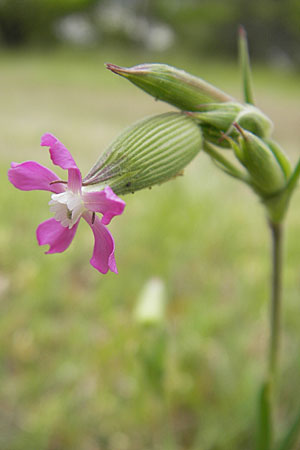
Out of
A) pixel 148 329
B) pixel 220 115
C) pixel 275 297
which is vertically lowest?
pixel 148 329

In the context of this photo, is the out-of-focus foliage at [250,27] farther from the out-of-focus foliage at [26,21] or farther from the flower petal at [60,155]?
the flower petal at [60,155]

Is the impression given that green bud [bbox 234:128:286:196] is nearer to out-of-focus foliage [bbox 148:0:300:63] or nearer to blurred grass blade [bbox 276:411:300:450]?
blurred grass blade [bbox 276:411:300:450]

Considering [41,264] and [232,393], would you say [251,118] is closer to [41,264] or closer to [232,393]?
[232,393]

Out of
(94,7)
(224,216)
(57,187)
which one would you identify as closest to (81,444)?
(57,187)

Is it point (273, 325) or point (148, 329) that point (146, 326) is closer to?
point (148, 329)

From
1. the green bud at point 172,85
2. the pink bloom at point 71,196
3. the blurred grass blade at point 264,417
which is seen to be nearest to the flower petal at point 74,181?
the pink bloom at point 71,196

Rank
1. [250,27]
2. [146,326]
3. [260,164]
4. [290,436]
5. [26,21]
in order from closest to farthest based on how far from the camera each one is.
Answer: [260,164] → [290,436] → [146,326] → [250,27] → [26,21]

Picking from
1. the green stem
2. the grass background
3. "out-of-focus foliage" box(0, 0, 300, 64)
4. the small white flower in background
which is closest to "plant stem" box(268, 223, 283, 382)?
the green stem

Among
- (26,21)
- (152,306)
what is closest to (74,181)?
(152,306)
